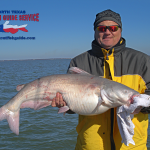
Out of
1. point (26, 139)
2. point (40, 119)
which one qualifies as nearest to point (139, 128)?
point (26, 139)

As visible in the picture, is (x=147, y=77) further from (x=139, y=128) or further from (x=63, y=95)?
(x=63, y=95)

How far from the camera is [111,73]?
3178mm

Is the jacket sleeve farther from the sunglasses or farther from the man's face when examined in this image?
the sunglasses

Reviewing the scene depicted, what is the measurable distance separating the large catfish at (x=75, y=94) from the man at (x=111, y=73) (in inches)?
7.2

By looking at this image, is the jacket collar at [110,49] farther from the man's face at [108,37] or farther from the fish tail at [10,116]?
the fish tail at [10,116]

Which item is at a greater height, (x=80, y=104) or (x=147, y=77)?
(x=147, y=77)

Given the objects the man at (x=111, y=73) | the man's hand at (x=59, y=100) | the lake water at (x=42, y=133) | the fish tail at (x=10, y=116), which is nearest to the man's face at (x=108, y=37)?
the man at (x=111, y=73)

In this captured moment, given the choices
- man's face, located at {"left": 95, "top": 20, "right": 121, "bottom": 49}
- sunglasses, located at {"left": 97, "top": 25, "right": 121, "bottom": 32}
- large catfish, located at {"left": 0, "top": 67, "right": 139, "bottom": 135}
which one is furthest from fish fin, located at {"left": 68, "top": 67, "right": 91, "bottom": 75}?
sunglasses, located at {"left": 97, "top": 25, "right": 121, "bottom": 32}

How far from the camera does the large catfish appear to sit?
2.96m

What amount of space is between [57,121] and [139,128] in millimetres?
6043

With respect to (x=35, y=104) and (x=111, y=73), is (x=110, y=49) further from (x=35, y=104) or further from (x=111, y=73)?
(x=35, y=104)

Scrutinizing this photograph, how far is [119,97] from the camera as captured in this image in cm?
294

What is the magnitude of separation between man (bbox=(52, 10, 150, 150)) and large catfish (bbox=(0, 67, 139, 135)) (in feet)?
0.60

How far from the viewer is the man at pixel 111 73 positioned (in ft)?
10.1
